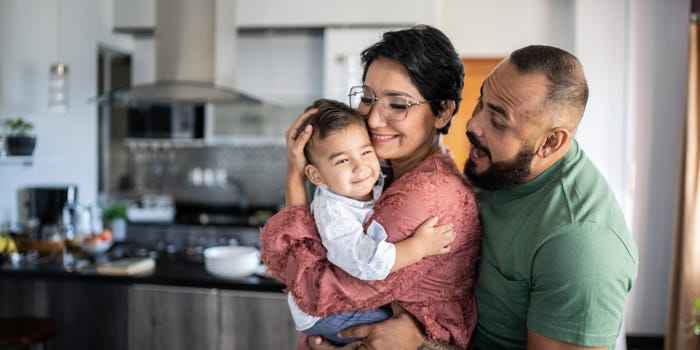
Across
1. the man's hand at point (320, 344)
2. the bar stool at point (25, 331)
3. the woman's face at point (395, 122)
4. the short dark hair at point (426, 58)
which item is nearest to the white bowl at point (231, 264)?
the bar stool at point (25, 331)

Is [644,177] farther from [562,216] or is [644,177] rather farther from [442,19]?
[562,216]

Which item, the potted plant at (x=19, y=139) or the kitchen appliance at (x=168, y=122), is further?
the kitchen appliance at (x=168, y=122)

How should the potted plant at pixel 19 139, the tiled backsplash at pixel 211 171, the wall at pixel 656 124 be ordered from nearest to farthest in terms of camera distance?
the potted plant at pixel 19 139
the wall at pixel 656 124
the tiled backsplash at pixel 211 171

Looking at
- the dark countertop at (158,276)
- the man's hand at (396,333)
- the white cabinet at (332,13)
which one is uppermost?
the white cabinet at (332,13)

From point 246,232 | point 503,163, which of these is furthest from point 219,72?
point 503,163

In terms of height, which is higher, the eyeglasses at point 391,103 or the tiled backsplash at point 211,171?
the eyeglasses at point 391,103

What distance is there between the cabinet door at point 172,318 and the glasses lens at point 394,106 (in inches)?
71.6

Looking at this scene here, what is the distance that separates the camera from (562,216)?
117 cm

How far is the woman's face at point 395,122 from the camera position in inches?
55.6

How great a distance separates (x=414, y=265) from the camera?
133 centimetres

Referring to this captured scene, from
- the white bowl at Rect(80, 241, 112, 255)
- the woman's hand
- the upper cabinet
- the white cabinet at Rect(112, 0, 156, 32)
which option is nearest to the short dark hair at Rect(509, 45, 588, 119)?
the woman's hand

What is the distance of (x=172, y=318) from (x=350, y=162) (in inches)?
76.5

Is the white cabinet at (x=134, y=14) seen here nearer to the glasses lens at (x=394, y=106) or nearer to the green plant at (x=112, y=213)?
the green plant at (x=112, y=213)

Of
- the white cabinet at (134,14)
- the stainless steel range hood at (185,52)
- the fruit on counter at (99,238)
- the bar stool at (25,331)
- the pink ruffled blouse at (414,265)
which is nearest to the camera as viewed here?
the pink ruffled blouse at (414,265)
